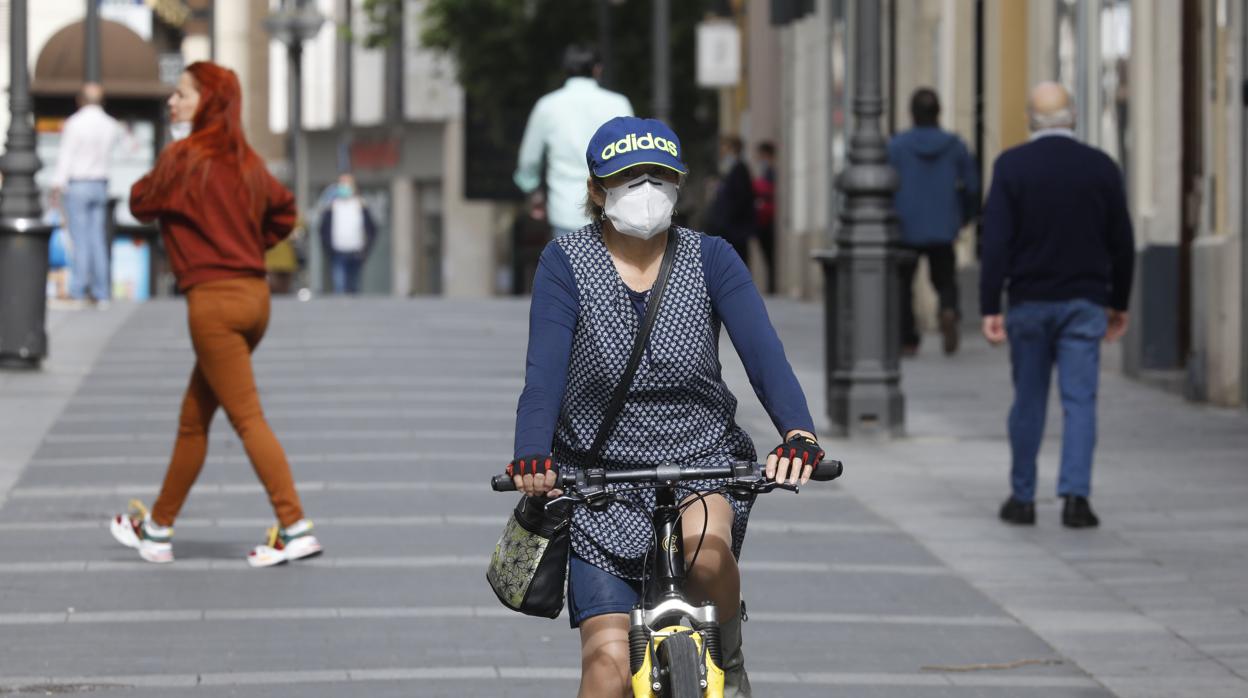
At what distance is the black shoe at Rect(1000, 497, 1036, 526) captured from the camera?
10625 millimetres

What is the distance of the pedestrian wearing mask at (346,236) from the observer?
32938mm

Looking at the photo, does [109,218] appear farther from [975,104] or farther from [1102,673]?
[1102,673]

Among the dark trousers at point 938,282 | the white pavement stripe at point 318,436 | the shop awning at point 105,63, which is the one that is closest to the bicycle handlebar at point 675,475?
the white pavement stripe at point 318,436

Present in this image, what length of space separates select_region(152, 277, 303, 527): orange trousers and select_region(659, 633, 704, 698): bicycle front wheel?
15.6ft

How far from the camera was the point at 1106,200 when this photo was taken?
1023 centimetres

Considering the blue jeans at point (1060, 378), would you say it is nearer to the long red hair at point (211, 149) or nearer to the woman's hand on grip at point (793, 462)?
the long red hair at point (211, 149)

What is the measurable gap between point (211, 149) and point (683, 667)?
16.8 feet

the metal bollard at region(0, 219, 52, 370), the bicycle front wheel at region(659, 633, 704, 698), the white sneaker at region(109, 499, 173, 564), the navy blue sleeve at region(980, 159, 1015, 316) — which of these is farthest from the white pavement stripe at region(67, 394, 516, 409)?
Answer: the bicycle front wheel at region(659, 633, 704, 698)

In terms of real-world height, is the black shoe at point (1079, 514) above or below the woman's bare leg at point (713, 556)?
below

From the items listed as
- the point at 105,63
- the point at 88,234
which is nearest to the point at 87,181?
the point at 88,234

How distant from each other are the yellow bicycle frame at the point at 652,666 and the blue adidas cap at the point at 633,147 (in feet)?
2.94

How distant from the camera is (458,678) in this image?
24.1 feet

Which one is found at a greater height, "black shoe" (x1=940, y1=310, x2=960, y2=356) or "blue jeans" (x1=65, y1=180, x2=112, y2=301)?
"blue jeans" (x1=65, y1=180, x2=112, y2=301)

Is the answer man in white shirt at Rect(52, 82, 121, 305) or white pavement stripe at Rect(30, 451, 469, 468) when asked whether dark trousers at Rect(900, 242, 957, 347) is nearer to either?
white pavement stripe at Rect(30, 451, 469, 468)
